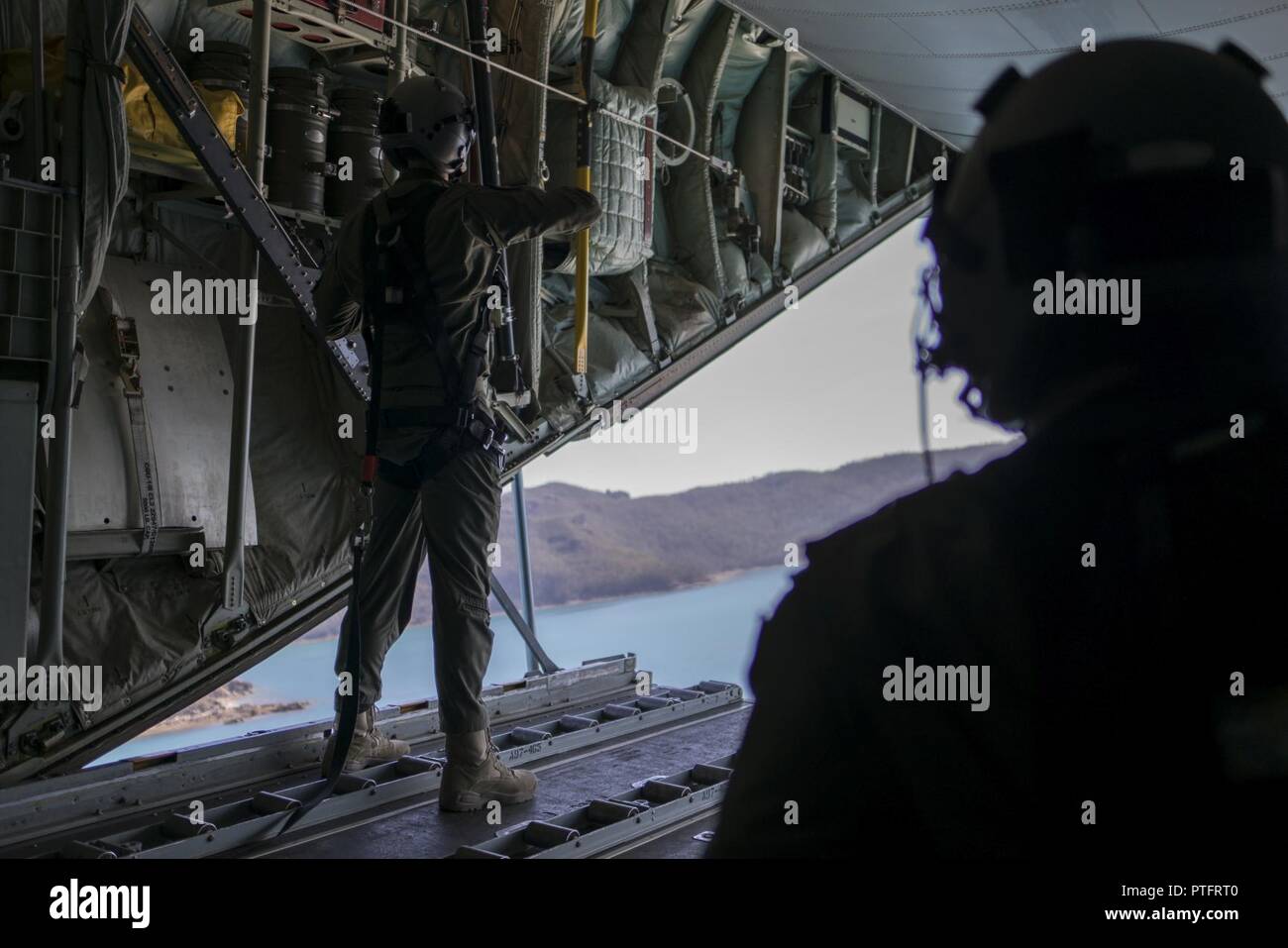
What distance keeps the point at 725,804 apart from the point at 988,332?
1.12 ft

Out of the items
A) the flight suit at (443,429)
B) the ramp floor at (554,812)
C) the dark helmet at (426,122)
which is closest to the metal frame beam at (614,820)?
the ramp floor at (554,812)

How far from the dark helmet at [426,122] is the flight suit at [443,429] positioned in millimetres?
66

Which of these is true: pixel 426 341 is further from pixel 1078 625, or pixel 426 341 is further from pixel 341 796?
pixel 1078 625

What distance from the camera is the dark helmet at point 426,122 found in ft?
10.9

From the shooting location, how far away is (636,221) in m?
5.89

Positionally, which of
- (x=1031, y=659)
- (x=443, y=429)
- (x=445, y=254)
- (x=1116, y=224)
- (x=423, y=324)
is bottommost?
(x=1031, y=659)

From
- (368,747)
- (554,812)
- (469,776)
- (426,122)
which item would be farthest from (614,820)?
(426,122)

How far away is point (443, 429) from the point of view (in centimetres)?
343

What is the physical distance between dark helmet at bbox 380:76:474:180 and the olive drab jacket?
6 cm

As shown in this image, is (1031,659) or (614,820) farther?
(614,820)

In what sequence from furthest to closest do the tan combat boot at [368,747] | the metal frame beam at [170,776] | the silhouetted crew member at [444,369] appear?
the tan combat boot at [368,747]
the silhouetted crew member at [444,369]
the metal frame beam at [170,776]

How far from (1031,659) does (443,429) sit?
288 centimetres

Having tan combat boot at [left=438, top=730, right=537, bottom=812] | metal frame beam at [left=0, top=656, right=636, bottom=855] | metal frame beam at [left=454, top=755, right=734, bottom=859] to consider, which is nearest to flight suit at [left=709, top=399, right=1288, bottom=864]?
metal frame beam at [left=454, top=755, right=734, bottom=859]

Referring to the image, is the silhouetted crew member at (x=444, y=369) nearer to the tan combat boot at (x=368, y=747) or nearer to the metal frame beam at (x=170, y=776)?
the tan combat boot at (x=368, y=747)
